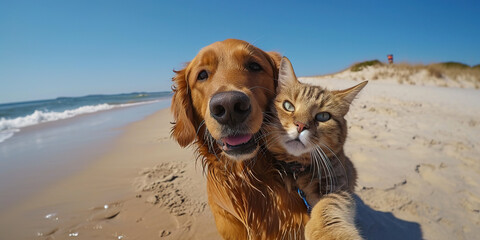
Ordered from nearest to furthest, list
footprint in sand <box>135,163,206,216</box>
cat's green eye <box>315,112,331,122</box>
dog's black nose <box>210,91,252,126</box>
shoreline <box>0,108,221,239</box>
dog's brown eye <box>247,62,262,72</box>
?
dog's black nose <box>210,91,252,126</box> → cat's green eye <box>315,112,331,122</box> → dog's brown eye <box>247,62,262,72</box> → shoreline <box>0,108,221,239</box> → footprint in sand <box>135,163,206,216</box>

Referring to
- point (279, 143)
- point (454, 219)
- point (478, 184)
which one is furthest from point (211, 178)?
point (478, 184)

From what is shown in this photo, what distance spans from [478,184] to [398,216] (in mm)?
1409

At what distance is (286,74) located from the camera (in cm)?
203

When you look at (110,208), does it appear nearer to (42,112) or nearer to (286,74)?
(286,74)

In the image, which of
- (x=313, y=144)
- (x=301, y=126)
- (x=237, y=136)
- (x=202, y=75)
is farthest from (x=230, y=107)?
(x=202, y=75)

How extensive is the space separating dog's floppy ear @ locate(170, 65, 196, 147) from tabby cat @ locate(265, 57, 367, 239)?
2.59 ft

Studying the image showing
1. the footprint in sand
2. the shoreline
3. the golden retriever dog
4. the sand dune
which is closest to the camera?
the golden retriever dog

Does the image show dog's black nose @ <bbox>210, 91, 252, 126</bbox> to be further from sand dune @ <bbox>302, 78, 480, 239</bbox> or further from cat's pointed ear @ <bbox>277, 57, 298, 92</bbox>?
sand dune @ <bbox>302, 78, 480, 239</bbox>

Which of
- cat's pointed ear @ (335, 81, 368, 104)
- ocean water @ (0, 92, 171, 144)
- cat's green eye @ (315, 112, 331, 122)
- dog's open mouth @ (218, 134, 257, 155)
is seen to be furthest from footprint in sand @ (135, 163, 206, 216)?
cat's pointed ear @ (335, 81, 368, 104)

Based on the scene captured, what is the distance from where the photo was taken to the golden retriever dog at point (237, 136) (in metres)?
1.57

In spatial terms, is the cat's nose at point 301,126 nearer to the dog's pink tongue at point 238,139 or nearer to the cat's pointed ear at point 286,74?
the dog's pink tongue at point 238,139

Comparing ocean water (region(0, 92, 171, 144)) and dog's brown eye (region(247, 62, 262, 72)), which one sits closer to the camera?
dog's brown eye (region(247, 62, 262, 72))

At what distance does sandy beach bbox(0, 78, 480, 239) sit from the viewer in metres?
2.54

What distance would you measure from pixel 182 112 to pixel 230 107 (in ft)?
2.90
